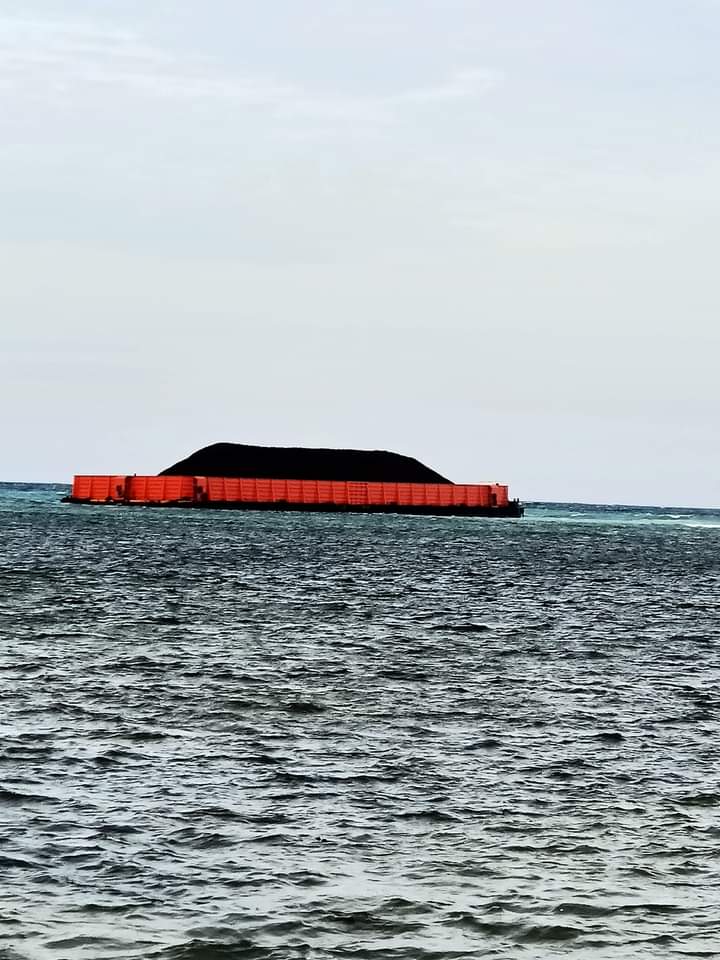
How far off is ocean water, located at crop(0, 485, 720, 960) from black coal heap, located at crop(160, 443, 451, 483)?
449ft

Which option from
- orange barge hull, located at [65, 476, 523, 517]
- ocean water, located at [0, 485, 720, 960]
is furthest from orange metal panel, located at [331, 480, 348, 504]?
ocean water, located at [0, 485, 720, 960]

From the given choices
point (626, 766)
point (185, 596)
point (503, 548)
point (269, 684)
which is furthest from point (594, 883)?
point (503, 548)

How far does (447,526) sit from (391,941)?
387ft

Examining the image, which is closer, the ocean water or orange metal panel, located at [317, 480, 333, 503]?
the ocean water

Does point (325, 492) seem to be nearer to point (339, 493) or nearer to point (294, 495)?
point (339, 493)

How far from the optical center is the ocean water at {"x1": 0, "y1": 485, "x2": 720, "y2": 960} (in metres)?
11.6

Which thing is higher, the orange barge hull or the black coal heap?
the black coal heap

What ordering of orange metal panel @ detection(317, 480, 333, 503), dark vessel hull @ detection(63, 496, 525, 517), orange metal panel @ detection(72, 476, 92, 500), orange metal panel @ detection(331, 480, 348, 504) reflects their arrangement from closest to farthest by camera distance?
dark vessel hull @ detection(63, 496, 525, 517) < orange metal panel @ detection(317, 480, 333, 503) < orange metal panel @ detection(331, 480, 348, 504) < orange metal panel @ detection(72, 476, 92, 500)

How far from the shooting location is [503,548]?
8931 cm

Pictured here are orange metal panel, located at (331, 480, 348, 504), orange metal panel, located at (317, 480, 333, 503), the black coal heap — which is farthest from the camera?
the black coal heap

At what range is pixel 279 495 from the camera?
152m

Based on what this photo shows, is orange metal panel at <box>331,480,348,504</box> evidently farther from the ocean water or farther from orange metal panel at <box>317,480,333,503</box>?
the ocean water

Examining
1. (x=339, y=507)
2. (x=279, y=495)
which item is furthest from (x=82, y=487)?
(x=339, y=507)

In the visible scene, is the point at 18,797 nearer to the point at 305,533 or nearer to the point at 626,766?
the point at 626,766
